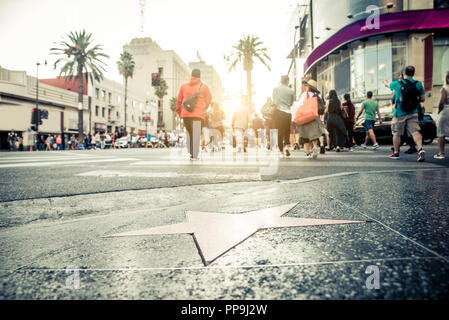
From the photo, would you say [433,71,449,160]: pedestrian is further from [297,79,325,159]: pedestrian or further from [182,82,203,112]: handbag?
[182,82,203,112]: handbag

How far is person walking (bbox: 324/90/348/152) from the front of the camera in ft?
32.0

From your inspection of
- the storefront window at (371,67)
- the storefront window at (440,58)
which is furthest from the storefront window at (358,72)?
the storefront window at (440,58)

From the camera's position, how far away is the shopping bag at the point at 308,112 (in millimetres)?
7041

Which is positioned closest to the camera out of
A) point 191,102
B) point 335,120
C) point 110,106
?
point 191,102

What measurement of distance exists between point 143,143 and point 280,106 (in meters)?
35.0

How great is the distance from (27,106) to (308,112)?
124 feet

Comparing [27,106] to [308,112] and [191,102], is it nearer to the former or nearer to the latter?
[191,102]

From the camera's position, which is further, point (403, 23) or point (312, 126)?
point (403, 23)

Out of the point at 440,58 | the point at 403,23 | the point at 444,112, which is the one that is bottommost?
the point at 444,112

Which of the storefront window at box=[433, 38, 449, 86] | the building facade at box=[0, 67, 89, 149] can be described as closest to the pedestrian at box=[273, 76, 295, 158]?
the storefront window at box=[433, 38, 449, 86]

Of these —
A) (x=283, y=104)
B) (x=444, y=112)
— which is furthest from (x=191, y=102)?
(x=444, y=112)

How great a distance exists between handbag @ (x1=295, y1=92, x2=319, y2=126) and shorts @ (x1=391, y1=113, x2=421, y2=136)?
1644 mm

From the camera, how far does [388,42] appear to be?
22719mm
